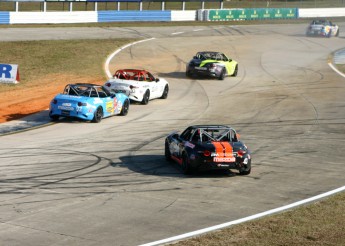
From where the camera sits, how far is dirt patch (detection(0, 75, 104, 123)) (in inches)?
1257

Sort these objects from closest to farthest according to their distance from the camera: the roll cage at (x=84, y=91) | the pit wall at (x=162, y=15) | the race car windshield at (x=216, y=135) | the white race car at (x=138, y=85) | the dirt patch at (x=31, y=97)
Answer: the race car windshield at (x=216, y=135) < the roll cage at (x=84, y=91) < the dirt patch at (x=31, y=97) < the white race car at (x=138, y=85) < the pit wall at (x=162, y=15)

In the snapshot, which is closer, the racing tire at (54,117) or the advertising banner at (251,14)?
the racing tire at (54,117)

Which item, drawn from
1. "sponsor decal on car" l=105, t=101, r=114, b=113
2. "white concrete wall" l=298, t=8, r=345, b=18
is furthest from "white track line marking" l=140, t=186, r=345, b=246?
"white concrete wall" l=298, t=8, r=345, b=18

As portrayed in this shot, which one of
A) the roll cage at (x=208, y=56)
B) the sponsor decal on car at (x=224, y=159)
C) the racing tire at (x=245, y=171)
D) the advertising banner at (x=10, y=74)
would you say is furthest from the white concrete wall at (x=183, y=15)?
the sponsor decal on car at (x=224, y=159)

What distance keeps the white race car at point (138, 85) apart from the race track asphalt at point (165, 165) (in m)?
0.51

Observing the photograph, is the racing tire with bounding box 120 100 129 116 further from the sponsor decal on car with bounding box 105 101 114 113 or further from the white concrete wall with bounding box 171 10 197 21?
the white concrete wall with bounding box 171 10 197 21

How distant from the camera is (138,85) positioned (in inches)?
1334

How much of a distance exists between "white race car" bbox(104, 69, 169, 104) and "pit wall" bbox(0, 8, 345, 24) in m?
31.6

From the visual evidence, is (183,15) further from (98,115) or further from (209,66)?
(98,115)

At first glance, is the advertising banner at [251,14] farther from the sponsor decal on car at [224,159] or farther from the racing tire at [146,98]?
the sponsor decal on car at [224,159]

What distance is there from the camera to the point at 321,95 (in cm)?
3853

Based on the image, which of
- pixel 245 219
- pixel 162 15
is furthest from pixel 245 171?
pixel 162 15

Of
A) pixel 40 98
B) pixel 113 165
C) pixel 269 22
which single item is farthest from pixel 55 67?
pixel 269 22

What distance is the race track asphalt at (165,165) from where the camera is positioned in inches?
604
